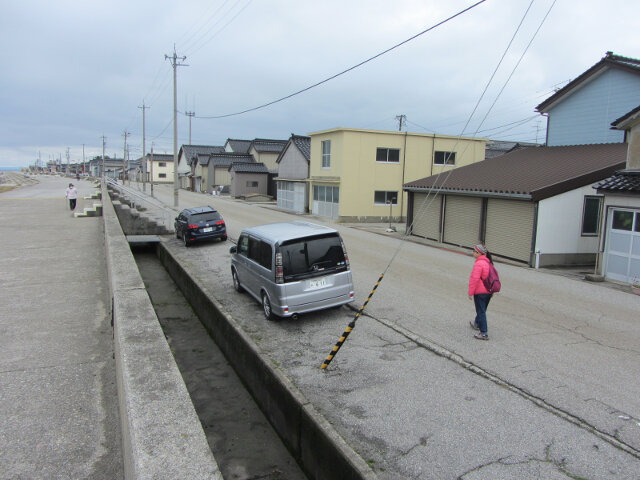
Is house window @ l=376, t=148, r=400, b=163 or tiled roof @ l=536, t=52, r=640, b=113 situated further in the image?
house window @ l=376, t=148, r=400, b=163

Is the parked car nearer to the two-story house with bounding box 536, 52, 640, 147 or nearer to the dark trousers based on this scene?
the dark trousers

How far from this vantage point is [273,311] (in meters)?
9.23

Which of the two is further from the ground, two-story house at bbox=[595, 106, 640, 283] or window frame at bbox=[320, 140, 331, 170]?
window frame at bbox=[320, 140, 331, 170]

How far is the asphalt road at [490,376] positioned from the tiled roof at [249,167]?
42.9 meters

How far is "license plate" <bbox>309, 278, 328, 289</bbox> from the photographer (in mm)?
9133

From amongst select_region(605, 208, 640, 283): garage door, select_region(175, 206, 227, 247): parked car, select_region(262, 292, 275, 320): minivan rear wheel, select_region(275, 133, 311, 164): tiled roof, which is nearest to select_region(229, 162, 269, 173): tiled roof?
select_region(275, 133, 311, 164): tiled roof

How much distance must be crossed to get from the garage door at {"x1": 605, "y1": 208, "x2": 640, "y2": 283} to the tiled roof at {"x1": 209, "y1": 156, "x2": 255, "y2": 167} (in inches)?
2121

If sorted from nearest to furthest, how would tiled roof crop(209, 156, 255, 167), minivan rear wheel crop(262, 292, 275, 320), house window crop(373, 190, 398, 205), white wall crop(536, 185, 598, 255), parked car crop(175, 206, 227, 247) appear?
minivan rear wheel crop(262, 292, 275, 320) < white wall crop(536, 185, 598, 255) < parked car crop(175, 206, 227, 247) < house window crop(373, 190, 398, 205) < tiled roof crop(209, 156, 255, 167)

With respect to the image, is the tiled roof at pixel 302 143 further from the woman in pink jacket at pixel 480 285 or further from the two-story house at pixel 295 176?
the woman in pink jacket at pixel 480 285

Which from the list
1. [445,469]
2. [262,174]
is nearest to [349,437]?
[445,469]

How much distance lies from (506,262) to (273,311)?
35.1 feet

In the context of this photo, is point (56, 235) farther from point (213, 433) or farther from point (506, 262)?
point (506, 262)

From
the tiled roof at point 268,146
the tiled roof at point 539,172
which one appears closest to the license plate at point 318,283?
the tiled roof at point 539,172

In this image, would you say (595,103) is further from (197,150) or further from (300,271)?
(197,150)
